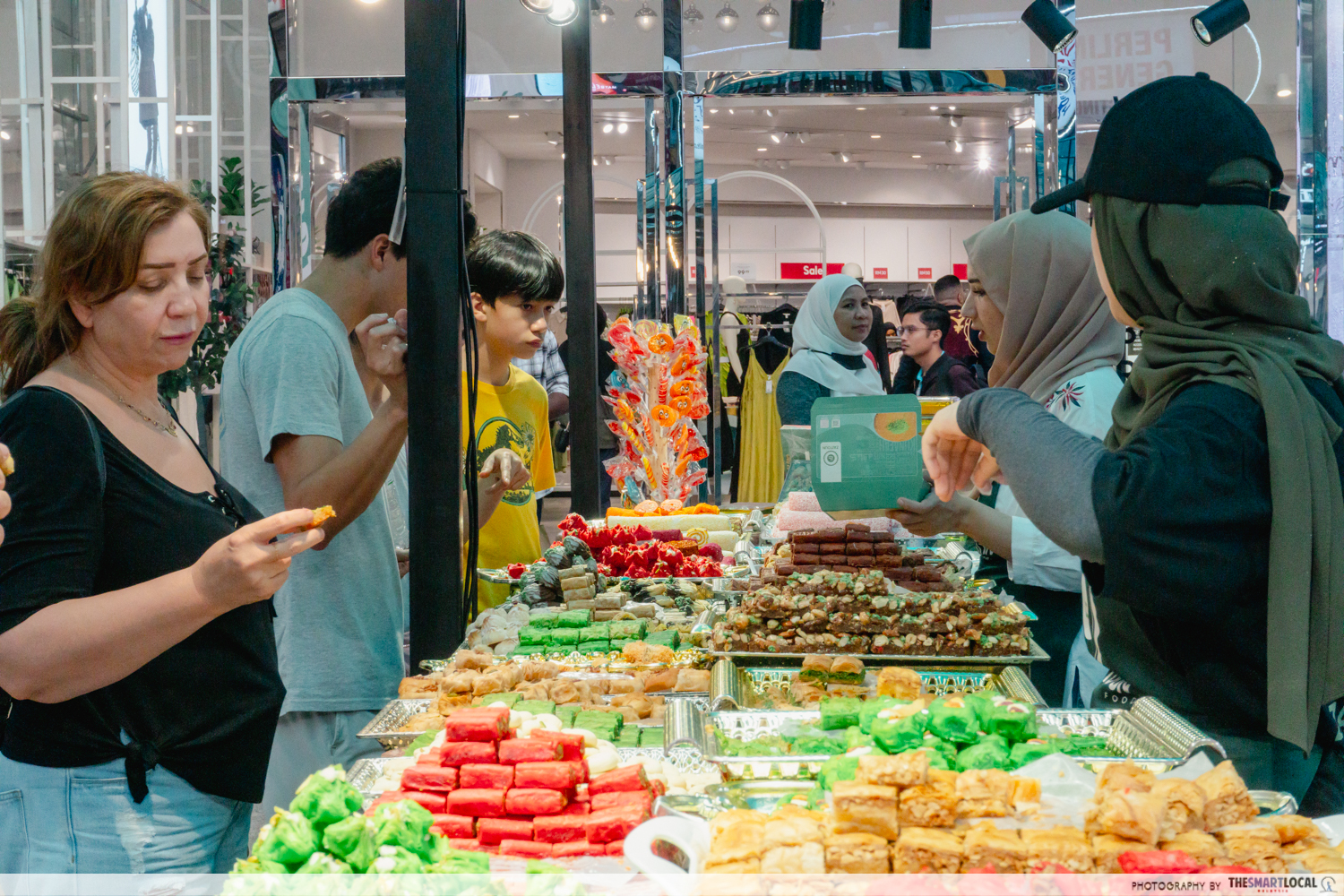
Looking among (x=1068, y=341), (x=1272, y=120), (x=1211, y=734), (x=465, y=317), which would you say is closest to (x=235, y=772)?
(x=465, y=317)

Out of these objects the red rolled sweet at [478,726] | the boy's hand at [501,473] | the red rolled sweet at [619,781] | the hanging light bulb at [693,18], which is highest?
the hanging light bulb at [693,18]

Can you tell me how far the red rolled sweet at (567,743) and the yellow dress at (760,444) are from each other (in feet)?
18.3

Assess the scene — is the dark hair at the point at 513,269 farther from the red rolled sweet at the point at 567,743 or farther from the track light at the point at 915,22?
the red rolled sweet at the point at 567,743

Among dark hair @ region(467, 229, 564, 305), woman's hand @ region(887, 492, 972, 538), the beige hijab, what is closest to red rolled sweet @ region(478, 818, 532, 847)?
woman's hand @ region(887, 492, 972, 538)

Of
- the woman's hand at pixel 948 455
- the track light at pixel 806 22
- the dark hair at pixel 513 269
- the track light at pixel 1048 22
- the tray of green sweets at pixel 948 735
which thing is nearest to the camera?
the tray of green sweets at pixel 948 735

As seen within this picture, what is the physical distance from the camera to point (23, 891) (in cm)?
141

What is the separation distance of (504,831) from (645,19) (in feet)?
19.4

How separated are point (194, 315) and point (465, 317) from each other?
54 centimetres

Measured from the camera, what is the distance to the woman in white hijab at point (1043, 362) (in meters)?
2.31

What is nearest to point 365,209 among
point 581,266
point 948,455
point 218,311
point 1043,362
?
point 948,455

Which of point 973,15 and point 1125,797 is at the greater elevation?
point 973,15

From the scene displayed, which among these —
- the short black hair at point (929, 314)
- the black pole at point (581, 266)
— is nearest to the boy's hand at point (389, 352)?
the black pole at point (581, 266)

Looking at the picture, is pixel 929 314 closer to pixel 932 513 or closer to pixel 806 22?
pixel 806 22

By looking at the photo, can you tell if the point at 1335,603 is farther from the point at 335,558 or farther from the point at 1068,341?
the point at 335,558
